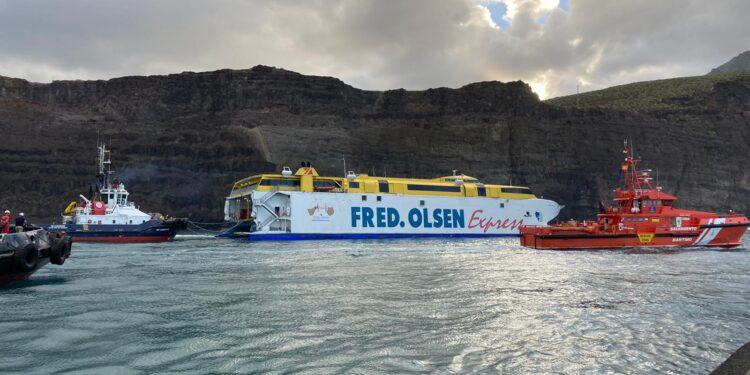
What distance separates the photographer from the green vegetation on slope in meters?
86.9

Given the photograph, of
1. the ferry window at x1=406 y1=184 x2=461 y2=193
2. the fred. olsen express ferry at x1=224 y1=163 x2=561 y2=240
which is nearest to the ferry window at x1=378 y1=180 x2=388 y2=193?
the fred. olsen express ferry at x1=224 y1=163 x2=561 y2=240

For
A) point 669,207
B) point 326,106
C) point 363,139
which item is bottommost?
point 669,207

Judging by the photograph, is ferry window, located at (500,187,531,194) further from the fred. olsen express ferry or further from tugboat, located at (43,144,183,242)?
tugboat, located at (43,144,183,242)

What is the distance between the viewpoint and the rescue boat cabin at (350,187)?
136 feet

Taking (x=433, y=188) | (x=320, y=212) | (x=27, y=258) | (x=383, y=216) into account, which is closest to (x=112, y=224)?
(x=320, y=212)

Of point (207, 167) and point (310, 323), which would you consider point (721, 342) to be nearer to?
point (310, 323)

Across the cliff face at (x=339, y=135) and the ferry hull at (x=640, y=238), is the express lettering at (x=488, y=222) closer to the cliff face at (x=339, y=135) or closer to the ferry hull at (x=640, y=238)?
the ferry hull at (x=640, y=238)

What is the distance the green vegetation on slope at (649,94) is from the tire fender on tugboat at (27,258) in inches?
3516

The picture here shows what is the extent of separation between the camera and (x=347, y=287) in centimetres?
1472

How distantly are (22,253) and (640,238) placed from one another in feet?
98.2

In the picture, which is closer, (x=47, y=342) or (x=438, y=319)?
(x=47, y=342)

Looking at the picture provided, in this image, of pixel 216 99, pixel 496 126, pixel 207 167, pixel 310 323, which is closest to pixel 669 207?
pixel 310 323

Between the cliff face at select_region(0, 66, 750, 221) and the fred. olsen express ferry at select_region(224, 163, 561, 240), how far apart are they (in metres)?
26.7

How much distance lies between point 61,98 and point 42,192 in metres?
20.8
